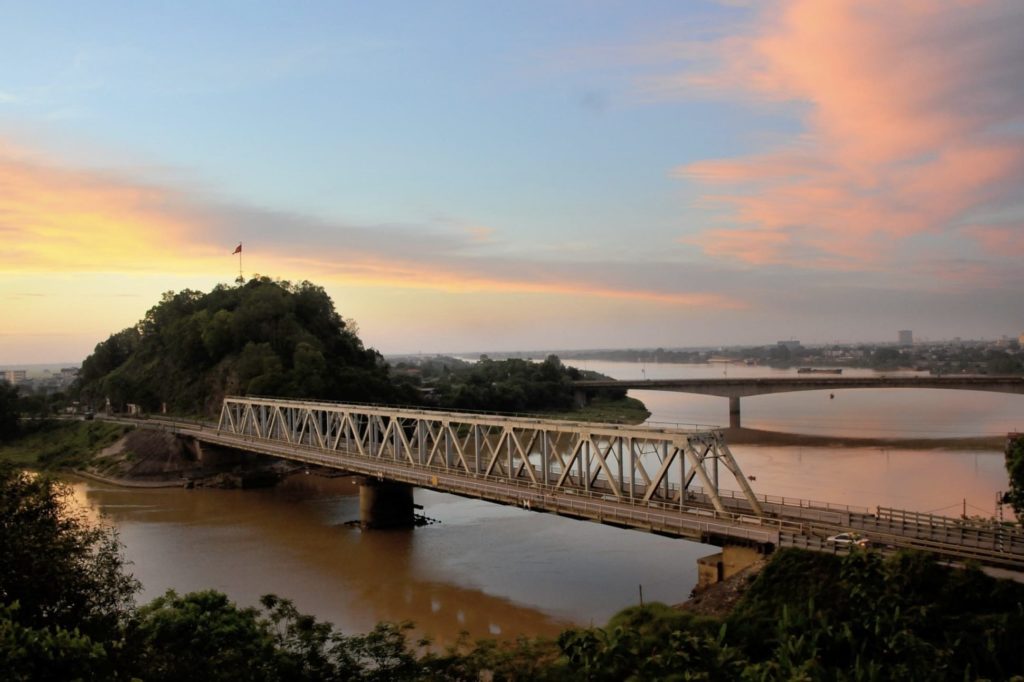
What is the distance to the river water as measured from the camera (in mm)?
29234

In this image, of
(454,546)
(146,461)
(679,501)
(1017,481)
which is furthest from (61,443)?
(1017,481)

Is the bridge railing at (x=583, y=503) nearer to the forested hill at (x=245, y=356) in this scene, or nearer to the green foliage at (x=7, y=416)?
the forested hill at (x=245, y=356)

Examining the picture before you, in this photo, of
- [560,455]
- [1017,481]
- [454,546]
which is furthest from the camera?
[560,455]

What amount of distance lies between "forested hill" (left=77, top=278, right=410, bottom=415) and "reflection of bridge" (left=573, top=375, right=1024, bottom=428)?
35.3m

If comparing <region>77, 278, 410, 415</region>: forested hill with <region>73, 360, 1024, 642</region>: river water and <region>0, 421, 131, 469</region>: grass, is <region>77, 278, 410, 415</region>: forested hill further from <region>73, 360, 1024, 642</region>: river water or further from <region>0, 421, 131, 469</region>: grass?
<region>73, 360, 1024, 642</region>: river water

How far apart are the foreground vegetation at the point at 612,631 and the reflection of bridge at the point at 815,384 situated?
68787 millimetres

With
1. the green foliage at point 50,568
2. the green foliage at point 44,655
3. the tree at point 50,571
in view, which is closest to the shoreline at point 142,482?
the green foliage at point 50,568

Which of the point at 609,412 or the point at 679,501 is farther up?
the point at 679,501

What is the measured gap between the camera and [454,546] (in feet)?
126

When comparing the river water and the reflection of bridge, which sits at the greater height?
the reflection of bridge

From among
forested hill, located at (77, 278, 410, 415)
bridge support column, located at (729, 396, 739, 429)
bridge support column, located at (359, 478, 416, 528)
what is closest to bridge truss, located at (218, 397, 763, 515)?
bridge support column, located at (359, 478, 416, 528)

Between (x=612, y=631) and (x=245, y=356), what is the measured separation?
68970mm

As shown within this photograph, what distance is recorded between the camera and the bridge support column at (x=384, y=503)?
42375 millimetres

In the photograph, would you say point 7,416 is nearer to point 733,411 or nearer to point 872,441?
point 733,411
